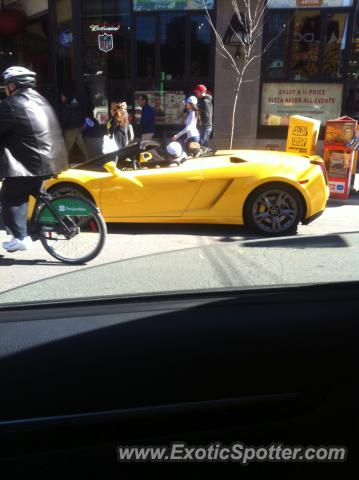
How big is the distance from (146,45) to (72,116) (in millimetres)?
2774

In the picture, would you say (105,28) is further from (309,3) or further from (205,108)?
(309,3)

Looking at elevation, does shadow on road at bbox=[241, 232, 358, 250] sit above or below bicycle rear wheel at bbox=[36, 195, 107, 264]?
above

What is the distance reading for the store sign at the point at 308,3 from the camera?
11484mm

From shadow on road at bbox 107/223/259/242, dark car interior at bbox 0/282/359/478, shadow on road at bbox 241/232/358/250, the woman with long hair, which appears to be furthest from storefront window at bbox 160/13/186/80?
dark car interior at bbox 0/282/359/478

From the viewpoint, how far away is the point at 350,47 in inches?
461

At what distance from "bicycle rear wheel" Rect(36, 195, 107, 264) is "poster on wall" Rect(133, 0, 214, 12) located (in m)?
8.87

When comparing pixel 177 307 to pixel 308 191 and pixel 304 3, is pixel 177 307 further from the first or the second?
pixel 304 3

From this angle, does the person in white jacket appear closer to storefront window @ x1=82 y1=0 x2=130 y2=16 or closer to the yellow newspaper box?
the yellow newspaper box

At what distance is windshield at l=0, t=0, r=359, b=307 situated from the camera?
214 cm

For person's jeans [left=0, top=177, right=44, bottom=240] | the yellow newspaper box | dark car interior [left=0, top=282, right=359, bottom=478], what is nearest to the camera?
dark car interior [left=0, top=282, right=359, bottom=478]

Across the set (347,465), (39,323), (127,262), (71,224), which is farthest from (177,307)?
(71,224)

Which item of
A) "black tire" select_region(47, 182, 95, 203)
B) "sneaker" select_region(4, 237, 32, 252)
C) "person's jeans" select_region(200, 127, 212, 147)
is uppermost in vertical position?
"person's jeans" select_region(200, 127, 212, 147)

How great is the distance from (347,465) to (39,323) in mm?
939

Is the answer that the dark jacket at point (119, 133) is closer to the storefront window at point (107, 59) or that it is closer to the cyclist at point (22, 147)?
the storefront window at point (107, 59)
